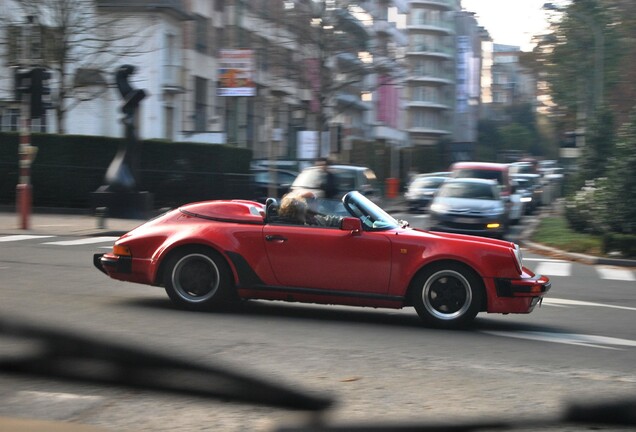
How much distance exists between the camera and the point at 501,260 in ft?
30.6

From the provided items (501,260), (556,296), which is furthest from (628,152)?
(501,260)

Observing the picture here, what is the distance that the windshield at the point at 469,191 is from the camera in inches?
1018

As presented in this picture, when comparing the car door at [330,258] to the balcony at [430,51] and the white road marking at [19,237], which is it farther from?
the balcony at [430,51]

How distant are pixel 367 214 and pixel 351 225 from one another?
362 millimetres

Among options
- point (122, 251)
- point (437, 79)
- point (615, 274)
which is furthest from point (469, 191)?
point (437, 79)

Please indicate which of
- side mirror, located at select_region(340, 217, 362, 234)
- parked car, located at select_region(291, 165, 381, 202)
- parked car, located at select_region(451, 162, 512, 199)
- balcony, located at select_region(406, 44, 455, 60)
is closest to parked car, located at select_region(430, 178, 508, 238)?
parked car, located at select_region(291, 165, 381, 202)

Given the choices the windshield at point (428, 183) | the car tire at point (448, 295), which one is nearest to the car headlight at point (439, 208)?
the windshield at point (428, 183)

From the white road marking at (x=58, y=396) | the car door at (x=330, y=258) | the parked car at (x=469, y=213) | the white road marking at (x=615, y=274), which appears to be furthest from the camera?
the parked car at (x=469, y=213)

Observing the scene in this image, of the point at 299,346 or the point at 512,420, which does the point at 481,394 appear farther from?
the point at 512,420

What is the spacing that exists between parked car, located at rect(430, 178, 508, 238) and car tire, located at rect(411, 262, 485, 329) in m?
15.0

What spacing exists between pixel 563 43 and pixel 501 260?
153 ft

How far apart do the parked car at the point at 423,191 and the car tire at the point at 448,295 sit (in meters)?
27.6

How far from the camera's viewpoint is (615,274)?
55.7ft

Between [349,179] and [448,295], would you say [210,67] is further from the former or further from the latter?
[448,295]
